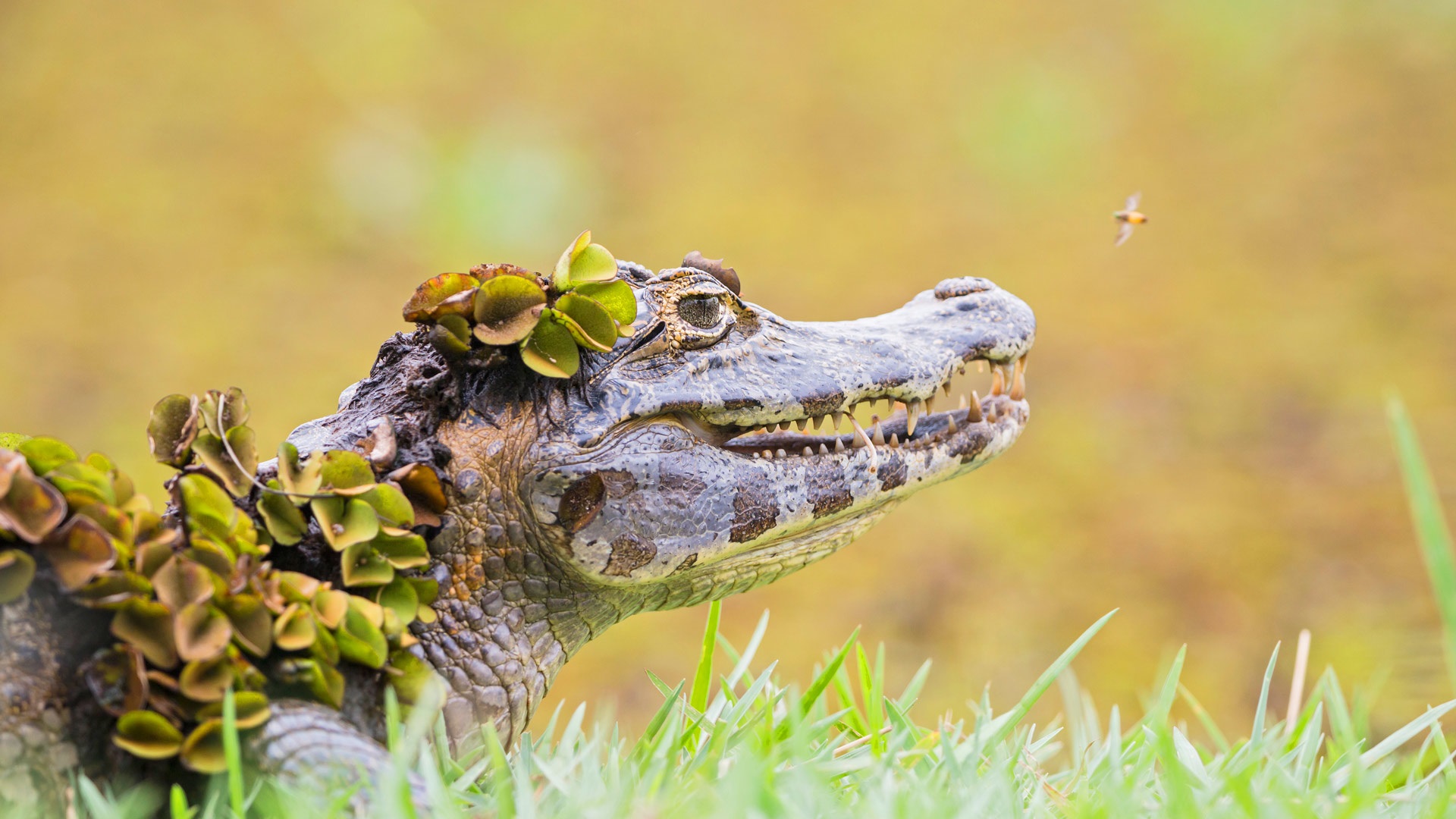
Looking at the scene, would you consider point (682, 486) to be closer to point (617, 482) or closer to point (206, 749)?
point (617, 482)

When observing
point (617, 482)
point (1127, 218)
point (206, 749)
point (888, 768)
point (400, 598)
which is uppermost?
point (1127, 218)

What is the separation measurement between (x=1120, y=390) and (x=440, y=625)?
16.2 feet

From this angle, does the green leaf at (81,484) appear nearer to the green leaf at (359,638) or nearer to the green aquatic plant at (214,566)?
the green aquatic plant at (214,566)

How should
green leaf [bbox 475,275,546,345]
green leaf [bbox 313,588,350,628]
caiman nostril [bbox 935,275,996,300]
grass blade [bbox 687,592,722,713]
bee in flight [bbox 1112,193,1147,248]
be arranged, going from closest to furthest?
green leaf [bbox 313,588,350,628], green leaf [bbox 475,275,546,345], grass blade [bbox 687,592,722,713], caiman nostril [bbox 935,275,996,300], bee in flight [bbox 1112,193,1147,248]

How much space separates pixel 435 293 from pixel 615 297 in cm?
21

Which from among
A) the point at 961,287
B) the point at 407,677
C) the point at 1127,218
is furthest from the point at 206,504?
the point at 1127,218

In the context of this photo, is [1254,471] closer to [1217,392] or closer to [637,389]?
[1217,392]

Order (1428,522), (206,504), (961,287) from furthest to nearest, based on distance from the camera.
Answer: (961,287) → (206,504) → (1428,522)

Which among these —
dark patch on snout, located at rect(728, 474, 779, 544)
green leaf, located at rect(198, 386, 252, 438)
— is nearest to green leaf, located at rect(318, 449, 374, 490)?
green leaf, located at rect(198, 386, 252, 438)

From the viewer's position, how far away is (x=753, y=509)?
1.34m

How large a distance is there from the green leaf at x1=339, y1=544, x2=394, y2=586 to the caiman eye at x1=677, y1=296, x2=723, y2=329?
483 millimetres

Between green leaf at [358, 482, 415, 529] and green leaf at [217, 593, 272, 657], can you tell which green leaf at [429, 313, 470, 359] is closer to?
green leaf at [358, 482, 415, 529]

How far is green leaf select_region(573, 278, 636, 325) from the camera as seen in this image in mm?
1298

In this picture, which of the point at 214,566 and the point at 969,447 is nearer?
the point at 214,566
